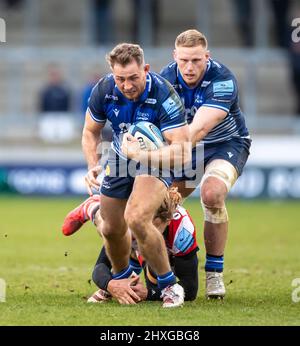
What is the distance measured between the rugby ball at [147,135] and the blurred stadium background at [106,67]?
12161 millimetres

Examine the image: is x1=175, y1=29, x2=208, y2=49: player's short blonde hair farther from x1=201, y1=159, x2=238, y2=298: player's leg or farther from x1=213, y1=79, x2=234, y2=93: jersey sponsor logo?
x1=201, y1=159, x2=238, y2=298: player's leg

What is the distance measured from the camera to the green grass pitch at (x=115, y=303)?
759 centimetres

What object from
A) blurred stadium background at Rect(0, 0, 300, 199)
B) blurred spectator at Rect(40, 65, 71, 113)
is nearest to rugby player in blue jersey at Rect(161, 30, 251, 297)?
blurred stadium background at Rect(0, 0, 300, 199)

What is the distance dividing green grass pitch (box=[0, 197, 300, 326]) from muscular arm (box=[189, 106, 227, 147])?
146 centimetres

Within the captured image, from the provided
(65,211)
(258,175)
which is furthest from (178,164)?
(258,175)

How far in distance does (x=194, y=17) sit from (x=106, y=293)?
61.4 ft

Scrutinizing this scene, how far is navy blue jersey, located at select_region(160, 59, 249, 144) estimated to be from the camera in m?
9.11

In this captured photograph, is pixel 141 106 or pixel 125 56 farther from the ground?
pixel 125 56

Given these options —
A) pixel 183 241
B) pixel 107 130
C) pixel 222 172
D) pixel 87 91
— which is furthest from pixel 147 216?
pixel 87 91

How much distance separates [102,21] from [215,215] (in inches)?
620

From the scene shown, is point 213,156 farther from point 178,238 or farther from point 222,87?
point 178,238

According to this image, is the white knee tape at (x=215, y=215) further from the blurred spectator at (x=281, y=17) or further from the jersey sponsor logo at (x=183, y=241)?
the blurred spectator at (x=281, y=17)

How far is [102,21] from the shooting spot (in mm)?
24203

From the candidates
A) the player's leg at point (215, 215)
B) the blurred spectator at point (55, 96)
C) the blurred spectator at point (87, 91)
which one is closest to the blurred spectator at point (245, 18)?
the blurred spectator at point (87, 91)
